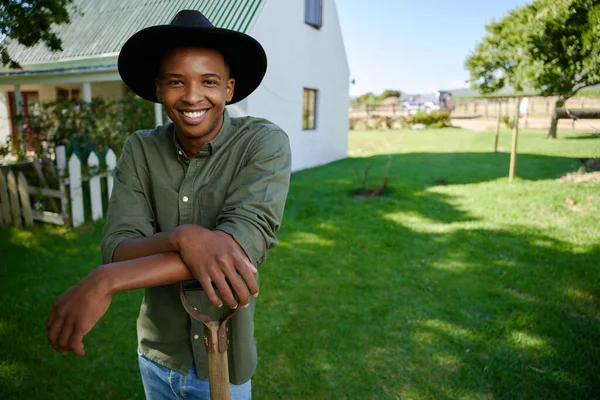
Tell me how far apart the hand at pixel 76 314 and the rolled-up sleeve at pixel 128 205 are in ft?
1.00

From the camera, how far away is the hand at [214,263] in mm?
996

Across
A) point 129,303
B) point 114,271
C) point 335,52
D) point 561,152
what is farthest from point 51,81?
point 561,152

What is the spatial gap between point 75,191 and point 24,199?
83cm

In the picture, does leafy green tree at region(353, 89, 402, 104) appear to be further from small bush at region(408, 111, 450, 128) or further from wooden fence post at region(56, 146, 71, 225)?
wooden fence post at region(56, 146, 71, 225)

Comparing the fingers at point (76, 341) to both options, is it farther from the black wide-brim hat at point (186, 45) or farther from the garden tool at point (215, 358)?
the black wide-brim hat at point (186, 45)

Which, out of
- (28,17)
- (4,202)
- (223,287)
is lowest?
(4,202)

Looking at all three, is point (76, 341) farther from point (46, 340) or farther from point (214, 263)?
point (46, 340)

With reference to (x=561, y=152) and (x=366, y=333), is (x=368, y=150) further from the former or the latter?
(x=366, y=333)

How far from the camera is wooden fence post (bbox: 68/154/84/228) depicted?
6.53 meters

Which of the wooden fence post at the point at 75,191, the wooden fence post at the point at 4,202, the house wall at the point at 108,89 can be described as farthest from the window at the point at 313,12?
the wooden fence post at the point at 4,202

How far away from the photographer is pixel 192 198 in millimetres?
1511

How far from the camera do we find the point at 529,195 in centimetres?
803

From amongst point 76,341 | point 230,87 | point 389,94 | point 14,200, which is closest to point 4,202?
point 14,200

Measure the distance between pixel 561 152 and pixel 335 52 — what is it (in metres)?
7.49
